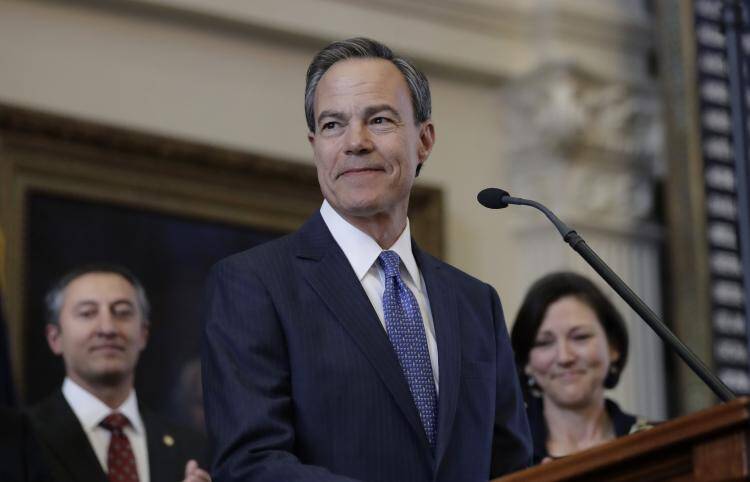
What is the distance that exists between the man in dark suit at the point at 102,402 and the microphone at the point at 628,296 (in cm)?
184

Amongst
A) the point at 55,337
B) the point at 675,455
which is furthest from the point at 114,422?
the point at 675,455

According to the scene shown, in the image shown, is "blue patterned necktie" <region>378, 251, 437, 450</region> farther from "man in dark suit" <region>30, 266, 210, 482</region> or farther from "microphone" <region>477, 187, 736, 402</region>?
"man in dark suit" <region>30, 266, 210, 482</region>

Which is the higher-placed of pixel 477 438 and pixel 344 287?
pixel 344 287

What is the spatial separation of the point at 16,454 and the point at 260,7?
3297 millimetres

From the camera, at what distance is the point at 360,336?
9.81 ft

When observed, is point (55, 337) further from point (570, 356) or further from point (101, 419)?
point (570, 356)

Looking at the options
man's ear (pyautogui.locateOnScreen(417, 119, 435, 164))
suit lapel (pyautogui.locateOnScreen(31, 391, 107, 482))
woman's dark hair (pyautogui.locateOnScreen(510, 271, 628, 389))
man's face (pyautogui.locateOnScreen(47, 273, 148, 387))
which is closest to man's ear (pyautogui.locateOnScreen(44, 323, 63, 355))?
man's face (pyautogui.locateOnScreen(47, 273, 148, 387))

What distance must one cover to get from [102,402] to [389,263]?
201 centimetres

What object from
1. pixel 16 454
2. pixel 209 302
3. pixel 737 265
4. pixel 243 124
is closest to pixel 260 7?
pixel 243 124

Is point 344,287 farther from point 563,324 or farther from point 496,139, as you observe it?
point 496,139

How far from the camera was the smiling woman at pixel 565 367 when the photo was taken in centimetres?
472

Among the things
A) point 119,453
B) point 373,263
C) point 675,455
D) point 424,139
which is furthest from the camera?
point 119,453

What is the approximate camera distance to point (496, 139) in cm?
806

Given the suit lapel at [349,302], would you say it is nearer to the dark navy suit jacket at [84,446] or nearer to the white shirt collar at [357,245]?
the white shirt collar at [357,245]
